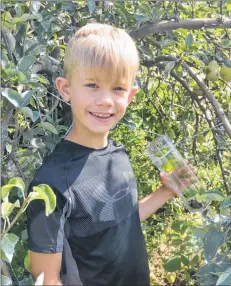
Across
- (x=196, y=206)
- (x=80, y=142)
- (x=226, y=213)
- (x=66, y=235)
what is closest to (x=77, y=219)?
(x=66, y=235)

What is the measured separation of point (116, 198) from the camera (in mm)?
1132

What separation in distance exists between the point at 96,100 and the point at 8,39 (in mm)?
229

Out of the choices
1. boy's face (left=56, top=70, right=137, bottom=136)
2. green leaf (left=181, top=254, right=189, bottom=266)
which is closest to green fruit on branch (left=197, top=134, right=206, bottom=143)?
green leaf (left=181, top=254, right=189, bottom=266)

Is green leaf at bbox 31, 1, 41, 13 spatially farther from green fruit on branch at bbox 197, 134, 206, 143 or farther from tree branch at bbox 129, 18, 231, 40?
green fruit on branch at bbox 197, 134, 206, 143

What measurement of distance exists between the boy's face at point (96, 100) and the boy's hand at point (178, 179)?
26 centimetres

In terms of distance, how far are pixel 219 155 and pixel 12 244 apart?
993 mm

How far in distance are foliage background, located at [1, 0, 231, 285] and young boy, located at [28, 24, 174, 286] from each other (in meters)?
0.08

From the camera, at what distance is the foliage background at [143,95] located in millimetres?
1097

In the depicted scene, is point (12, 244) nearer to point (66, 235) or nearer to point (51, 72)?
point (66, 235)

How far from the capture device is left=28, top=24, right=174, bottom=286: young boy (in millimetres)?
984

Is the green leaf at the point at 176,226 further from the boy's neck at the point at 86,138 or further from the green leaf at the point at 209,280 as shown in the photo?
the green leaf at the point at 209,280

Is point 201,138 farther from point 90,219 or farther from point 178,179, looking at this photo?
point 90,219

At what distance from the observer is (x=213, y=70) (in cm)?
157

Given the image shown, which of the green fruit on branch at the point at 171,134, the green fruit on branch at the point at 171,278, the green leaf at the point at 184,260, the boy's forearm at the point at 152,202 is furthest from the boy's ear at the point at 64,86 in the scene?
the green fruit on branch at the point at 171,278
